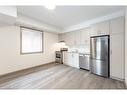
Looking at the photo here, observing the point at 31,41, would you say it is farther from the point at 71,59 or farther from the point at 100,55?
the point at 100,55

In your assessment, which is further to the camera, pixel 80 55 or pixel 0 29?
pixel 80 55

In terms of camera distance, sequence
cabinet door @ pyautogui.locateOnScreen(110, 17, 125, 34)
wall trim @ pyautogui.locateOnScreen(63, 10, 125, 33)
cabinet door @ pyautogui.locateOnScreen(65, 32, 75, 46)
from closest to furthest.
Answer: cabinet door @ pyautogui.locateOnScreen(110, 17, 125, 34)
wall trim @ pyautogui.locateOnScreen(63, 10, 125, 33)
cabinet door @ pyautogui.locateOnScreen(65, 32, 75, 46)

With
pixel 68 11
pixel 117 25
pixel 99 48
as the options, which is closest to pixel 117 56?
pixel 99 48

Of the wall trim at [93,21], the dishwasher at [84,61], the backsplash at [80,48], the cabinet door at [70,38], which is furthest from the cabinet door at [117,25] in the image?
the cabinet door at [70,38]

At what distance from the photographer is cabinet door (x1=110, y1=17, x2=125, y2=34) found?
3.33m

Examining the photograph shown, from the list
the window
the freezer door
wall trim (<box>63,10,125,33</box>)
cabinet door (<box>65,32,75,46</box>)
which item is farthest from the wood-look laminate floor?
cabinet door (<box>65,32,75,46</box>)

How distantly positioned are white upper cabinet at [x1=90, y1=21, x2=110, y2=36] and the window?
10.5 feet

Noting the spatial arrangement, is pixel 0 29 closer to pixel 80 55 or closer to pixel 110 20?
pixel 80 55

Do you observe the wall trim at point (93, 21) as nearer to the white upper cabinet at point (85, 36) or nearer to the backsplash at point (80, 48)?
the white upper cabinet at point (85, 36)

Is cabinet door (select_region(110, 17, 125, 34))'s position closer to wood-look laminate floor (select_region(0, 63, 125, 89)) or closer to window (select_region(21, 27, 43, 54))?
wood-look laminate floor (select_region(0, 63, 125, 89))

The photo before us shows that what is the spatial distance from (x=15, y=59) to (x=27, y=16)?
6.67 feet

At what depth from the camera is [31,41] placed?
5316 millimetres

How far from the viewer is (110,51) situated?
3.61 meters
